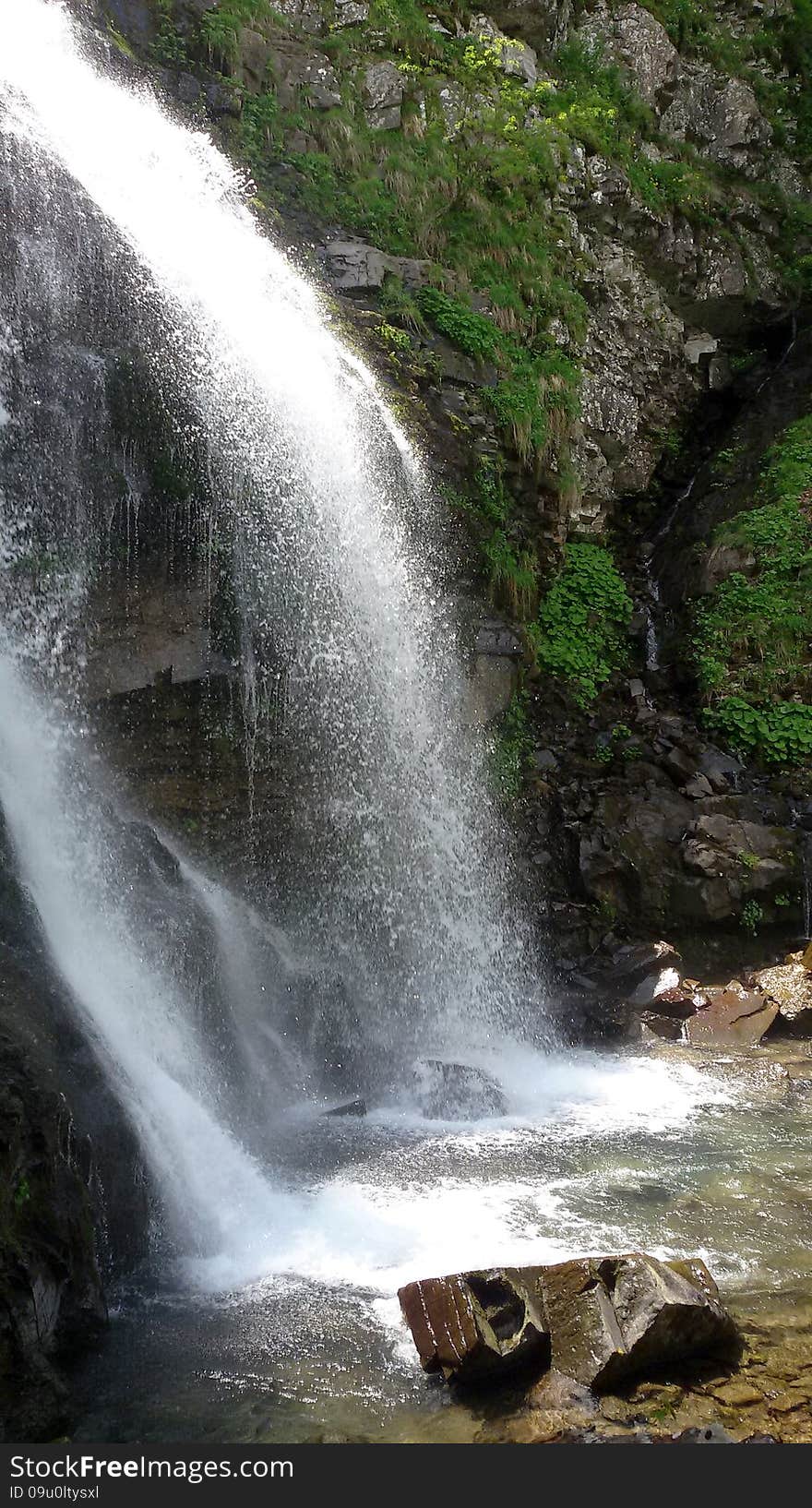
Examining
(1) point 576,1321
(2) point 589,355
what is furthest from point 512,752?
(1) point 576,1321

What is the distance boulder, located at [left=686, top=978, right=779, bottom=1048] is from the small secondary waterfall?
1620 mm

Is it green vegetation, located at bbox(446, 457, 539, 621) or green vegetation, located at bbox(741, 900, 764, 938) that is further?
green vegetation, located at bbox(446, 457, 539, 621)

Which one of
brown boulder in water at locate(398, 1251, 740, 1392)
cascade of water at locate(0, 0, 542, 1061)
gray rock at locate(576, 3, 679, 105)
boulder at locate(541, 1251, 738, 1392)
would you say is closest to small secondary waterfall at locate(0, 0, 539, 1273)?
cascade of water at locate(0, 0, 542, 1061)

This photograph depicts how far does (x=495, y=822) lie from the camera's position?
10.9 m

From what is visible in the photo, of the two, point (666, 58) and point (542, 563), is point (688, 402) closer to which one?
point (542, 563)

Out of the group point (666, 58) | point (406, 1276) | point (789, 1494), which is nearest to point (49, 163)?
point (406, 1276)

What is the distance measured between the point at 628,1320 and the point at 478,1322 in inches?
22.2

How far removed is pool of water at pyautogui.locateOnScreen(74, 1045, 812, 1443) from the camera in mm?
3707

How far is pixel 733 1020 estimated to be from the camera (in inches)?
357

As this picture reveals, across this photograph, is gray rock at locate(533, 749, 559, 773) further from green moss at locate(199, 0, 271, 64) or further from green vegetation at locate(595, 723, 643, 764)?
green moss at locate(199, 0, 271, 64)

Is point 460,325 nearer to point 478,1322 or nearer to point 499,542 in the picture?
point 499,542

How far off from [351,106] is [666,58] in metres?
6.82

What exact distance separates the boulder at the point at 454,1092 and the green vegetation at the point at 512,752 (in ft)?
12.7

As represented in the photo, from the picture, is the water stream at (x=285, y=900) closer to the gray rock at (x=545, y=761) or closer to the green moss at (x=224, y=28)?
the gray rock at (x=545, y=761)
